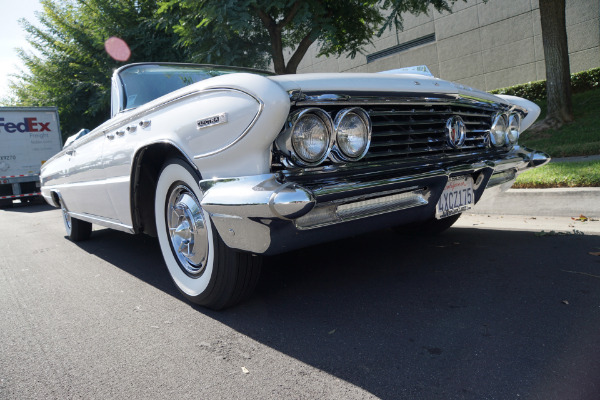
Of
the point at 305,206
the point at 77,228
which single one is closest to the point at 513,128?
the point at 305,206

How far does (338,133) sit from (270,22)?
8510 mm

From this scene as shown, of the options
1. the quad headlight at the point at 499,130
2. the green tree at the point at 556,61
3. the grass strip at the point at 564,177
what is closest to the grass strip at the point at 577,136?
the green tree at the point at 556,61

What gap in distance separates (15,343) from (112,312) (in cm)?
55

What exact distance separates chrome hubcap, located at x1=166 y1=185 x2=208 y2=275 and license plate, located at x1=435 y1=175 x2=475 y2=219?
1.39 meters

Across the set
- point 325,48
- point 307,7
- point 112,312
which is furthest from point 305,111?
point 325,48

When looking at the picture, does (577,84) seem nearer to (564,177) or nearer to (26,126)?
(564,177)

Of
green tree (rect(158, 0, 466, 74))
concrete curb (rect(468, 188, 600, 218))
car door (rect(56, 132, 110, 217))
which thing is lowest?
concrete curb (rect(468, 188, 600, 218))

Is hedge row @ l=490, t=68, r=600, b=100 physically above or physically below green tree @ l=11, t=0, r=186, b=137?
below

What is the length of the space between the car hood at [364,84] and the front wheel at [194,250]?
76 centimetres

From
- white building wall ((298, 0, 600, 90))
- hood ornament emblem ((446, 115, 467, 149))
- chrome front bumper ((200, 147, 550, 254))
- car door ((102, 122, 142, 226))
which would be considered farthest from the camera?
white building wall ((298, 0, 600, 90))

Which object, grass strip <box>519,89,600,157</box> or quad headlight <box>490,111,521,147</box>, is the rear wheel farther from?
grass strip <box>519,89,600,157</box>

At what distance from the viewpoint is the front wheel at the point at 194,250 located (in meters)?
2.55

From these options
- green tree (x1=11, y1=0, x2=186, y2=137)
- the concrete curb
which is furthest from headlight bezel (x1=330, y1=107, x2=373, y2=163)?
green tree (x1=11, y1=0, x2=186, y2=137)

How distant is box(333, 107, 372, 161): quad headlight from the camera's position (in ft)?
7.60
